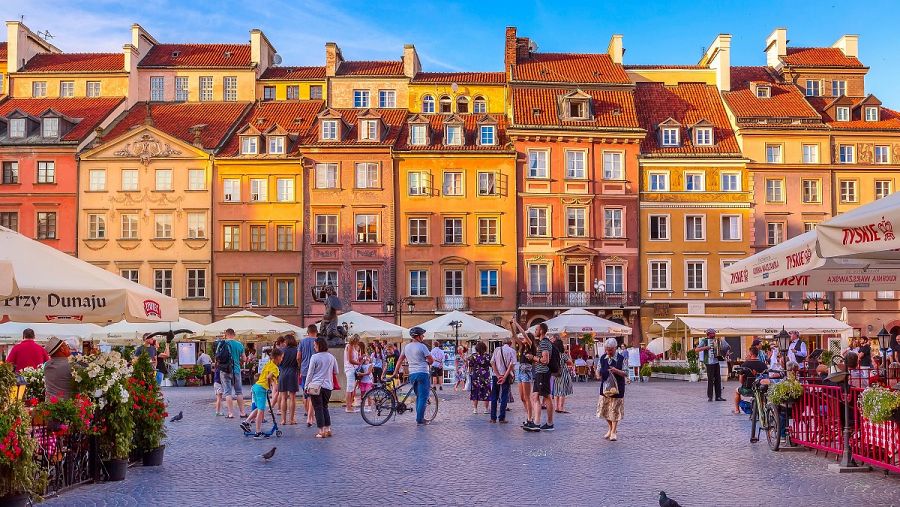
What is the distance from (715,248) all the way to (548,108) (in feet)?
35.4

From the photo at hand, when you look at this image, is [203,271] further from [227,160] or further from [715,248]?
[715,248]

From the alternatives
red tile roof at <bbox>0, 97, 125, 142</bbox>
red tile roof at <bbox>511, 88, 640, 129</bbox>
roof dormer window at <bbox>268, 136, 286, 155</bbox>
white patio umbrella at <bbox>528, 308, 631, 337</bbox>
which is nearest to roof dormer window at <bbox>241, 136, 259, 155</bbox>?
roof dormer window at <bbox>268, 136, 286, 155</bbox>

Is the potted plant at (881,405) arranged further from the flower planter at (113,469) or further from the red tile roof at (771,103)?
the red tile roof at (771,103)

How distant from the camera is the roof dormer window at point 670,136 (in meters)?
52.2

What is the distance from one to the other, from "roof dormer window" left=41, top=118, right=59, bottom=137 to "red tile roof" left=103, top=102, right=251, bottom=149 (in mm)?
2360

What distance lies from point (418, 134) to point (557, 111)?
23.1 feet

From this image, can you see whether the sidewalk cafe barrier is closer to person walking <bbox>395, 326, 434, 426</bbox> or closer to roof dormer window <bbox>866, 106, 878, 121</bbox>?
person walking <bbox>395, 326, 434, 426</bbox>

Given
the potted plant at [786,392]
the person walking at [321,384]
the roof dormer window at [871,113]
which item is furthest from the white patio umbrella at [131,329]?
the roof dormer window at [871,113]

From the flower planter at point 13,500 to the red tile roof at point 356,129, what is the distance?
42295mm

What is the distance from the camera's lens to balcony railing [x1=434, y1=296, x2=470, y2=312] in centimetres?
5006

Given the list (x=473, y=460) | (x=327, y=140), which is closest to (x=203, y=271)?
(x=327, y=140)

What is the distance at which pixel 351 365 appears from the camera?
21.6 metres

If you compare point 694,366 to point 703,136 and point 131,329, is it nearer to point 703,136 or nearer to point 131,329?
point 703,136

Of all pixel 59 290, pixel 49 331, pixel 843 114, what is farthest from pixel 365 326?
pixel 843 114
